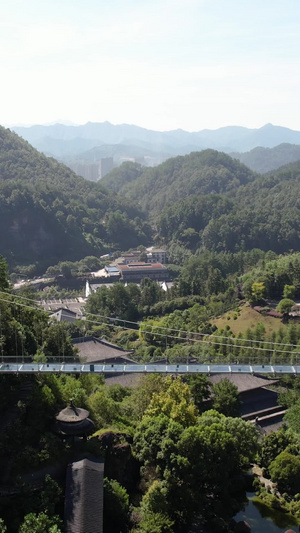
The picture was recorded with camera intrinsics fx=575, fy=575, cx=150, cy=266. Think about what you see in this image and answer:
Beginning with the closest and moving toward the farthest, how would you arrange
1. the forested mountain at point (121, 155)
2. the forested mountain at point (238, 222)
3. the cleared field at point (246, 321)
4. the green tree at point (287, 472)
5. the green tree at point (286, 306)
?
1. the green tree at point (287, 472)
2. the cleared field at point (246, 321)
3. the green tree at point (286, 306)
4. the forested mountain at point (238, 222)
5. the forested mountain at point (121, 155)

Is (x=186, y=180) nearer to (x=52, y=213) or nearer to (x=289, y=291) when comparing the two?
(x=52, y=213)

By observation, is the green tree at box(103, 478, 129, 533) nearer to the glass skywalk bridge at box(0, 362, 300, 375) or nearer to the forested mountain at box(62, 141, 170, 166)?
the glass skywalk bridge at box(0, 362, 300, 375)

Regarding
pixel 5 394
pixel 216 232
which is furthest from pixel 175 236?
pixel 5 394

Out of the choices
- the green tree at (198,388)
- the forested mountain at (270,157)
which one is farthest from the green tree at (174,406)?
the forested mountain at (270,157)

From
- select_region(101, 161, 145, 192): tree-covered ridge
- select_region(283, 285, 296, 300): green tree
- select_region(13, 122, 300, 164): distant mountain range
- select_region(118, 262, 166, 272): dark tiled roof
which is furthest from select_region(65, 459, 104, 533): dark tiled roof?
select_region(13, 122, 300, 164): distant mountain range

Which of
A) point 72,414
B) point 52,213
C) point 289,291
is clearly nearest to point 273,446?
point 72,414

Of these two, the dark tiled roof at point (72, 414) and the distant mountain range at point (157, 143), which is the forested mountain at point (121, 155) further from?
the dark tiled roof at point (72, 414)
